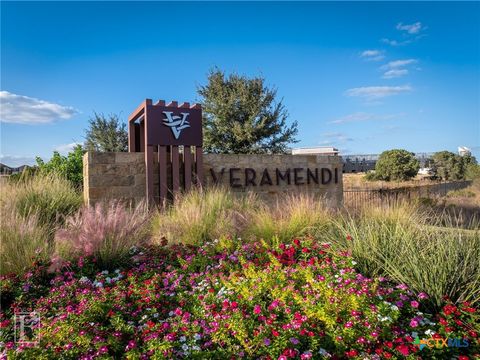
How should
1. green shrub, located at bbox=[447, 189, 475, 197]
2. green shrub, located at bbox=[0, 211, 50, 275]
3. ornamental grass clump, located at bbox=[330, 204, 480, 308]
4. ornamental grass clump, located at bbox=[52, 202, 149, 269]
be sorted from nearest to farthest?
ornamental grass clump, located at bbox=[330, 204, 480, 308] < green shrub, located at bbox=[0, 211, 50, 275] < ornamental grass clump, located at bbox=[52, 202, 149, 269] < green shrub, located at bbox=[447, 189, 475, 197]

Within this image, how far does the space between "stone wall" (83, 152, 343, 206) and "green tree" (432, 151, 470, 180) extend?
19.3 metres

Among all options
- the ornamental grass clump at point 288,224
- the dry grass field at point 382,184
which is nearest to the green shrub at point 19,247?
the ornamental grass clump at point 288,224

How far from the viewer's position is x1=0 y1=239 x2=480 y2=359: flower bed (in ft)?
7.91

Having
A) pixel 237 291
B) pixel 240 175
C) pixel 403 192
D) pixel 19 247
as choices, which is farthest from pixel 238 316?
pixel 403 192

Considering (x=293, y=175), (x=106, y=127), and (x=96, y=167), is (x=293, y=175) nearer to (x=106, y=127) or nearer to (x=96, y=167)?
(x=96, y=167)

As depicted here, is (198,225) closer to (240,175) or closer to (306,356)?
(306,356)

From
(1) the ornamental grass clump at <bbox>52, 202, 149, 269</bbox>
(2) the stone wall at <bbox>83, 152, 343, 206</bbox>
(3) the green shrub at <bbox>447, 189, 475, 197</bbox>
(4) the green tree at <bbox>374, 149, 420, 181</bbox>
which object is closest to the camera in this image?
(1) the ornamental grass clump at <bbox>52, 202, 149, 269</bbox>

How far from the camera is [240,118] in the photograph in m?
17.8

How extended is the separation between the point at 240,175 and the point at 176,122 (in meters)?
2.09

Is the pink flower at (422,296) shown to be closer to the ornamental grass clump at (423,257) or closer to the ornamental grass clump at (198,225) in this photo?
the ornamental grass clump at (423,257)

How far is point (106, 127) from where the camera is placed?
21.1 m

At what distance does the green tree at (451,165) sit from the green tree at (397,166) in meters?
3.44

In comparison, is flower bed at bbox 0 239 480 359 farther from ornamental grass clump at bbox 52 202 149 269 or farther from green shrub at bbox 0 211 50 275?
ornamental grass clump at bbox 52 202 149 269

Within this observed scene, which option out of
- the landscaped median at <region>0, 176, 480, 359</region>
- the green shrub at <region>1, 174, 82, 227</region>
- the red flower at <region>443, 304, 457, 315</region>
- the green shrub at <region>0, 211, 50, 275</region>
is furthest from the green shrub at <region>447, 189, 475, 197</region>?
the green shrub at <region>0, 211, 50, 275</region>
